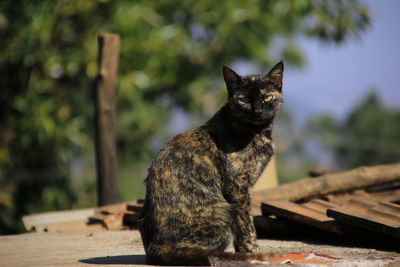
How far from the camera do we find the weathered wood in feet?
21.8

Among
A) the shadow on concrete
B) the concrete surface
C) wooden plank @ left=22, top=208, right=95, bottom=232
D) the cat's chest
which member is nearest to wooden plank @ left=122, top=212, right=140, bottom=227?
the concrete surface

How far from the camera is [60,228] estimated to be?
6.91 m

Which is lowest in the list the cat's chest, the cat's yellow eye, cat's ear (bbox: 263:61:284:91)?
the cat's chest

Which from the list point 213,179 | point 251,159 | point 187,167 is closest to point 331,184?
point 251,159

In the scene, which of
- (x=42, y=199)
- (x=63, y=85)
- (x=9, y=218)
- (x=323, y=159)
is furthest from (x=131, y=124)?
(x=323, y=159)

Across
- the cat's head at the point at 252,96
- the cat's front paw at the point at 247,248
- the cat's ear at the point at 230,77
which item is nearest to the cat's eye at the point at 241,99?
the cat's head at the point at 252,96

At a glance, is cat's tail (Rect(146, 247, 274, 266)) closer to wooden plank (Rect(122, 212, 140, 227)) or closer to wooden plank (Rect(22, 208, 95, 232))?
wooden plank (Rect(122, 212, 140, 227))

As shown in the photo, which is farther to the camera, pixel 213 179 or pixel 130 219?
pixel 130 219

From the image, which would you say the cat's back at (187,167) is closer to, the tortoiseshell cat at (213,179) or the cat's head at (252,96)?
the tortoiseshell cat at (213,179)

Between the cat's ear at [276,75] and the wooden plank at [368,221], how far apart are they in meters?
1.28

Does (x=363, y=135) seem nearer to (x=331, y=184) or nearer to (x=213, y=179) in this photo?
(x=331, y=184)

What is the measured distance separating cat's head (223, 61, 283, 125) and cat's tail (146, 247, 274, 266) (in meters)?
1.29

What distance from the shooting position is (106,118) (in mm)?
8203

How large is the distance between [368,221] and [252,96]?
148cm
